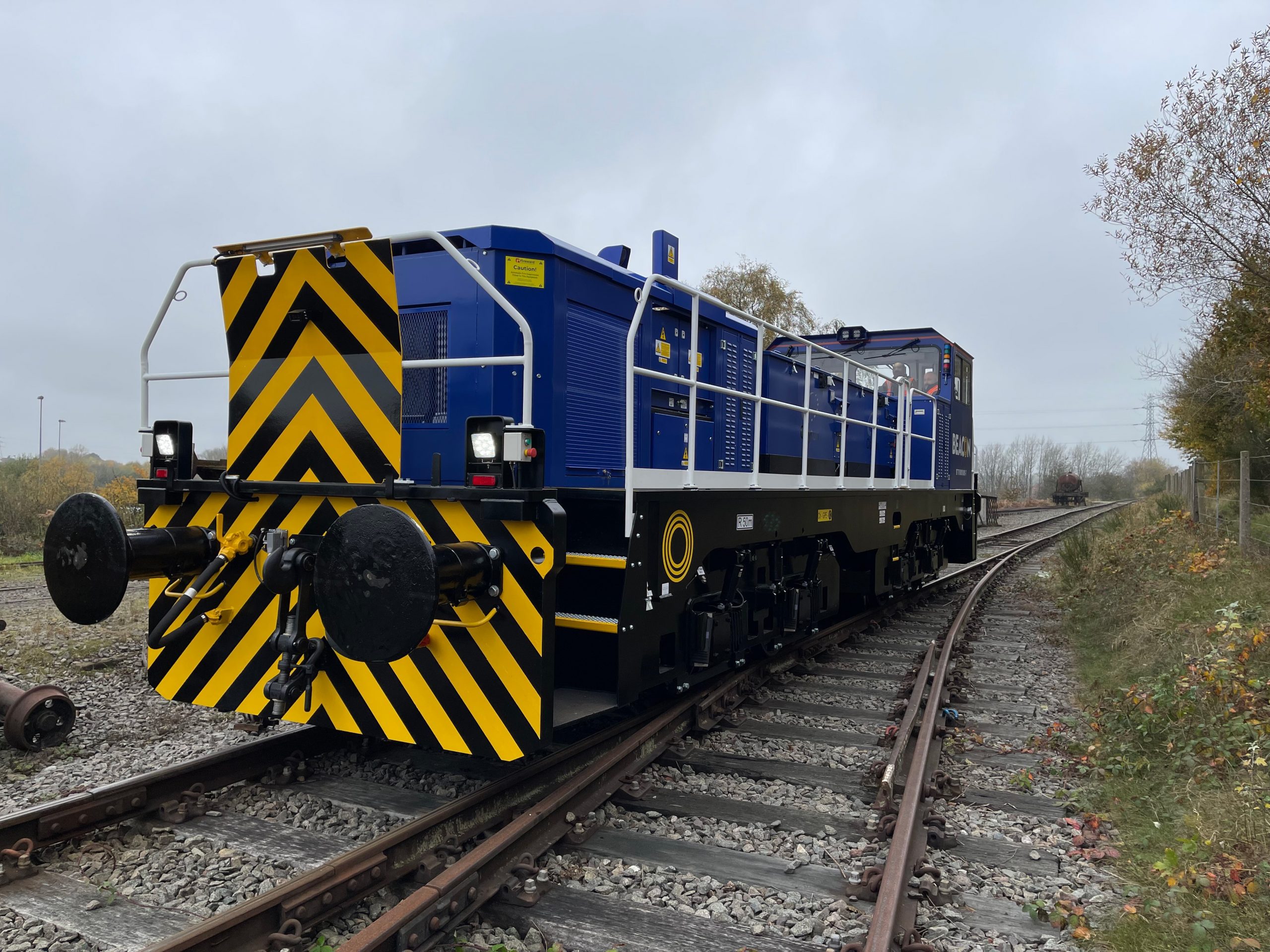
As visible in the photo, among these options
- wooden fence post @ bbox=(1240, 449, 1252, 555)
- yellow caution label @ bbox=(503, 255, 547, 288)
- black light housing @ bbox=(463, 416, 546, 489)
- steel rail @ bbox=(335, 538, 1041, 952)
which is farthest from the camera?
wooden fence post @ bbox=(1240, 449, 1252, 555)

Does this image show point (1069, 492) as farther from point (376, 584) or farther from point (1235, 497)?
point (376, 584)

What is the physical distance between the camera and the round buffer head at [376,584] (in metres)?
2.97

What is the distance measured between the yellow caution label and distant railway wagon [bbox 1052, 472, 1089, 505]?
53218mm

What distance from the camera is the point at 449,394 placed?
432cm

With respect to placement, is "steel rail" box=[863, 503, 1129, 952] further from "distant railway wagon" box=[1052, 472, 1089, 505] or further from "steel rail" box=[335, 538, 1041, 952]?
"distant railway wagon" box=[1052, 472, 1089, 505]

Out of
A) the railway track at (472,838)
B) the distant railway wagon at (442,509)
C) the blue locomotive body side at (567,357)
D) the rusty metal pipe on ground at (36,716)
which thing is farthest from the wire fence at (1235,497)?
the rusty metal pipe on ground at (36,716)

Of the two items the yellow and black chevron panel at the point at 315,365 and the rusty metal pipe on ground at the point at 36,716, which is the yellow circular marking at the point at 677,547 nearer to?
the yellow and black chevron panel at the point at 315,365

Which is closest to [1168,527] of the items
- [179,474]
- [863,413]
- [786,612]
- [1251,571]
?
[1251,571]

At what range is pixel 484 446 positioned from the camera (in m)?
3.35

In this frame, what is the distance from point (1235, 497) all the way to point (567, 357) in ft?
39.5

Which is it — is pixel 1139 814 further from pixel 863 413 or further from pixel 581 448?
pixel 863 413

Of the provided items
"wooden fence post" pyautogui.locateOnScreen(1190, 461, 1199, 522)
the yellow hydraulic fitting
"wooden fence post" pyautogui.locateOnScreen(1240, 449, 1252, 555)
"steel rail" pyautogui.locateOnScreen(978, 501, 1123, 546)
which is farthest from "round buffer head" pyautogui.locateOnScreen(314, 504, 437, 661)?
"steel rail" pyautogui.locateOnScreen(978, 501, 1123, 546)

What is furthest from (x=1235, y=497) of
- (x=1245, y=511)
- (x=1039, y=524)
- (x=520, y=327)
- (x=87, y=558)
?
(x=1039, y=524)

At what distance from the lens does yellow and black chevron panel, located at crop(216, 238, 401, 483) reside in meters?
3.68
